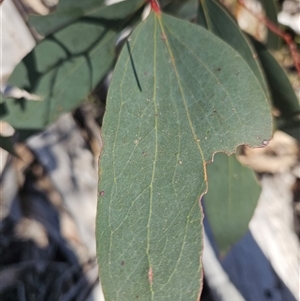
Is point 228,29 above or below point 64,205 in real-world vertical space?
above

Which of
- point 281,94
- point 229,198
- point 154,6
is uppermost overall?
point 154,6

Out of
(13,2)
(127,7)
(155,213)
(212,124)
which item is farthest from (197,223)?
(13,2)

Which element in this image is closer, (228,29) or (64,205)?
(228,29)

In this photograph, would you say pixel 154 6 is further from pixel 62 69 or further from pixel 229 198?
pixel 229 198

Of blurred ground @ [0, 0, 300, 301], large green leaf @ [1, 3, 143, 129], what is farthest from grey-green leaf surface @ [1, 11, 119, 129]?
blurred ground @ [0, 0, 300, 301]

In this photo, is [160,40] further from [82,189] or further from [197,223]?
[82,189]

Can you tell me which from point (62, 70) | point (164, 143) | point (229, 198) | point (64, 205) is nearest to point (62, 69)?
point (62, 70)
